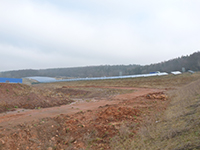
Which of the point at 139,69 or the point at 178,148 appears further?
the point at 139,69

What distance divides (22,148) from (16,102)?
1102 centimetres

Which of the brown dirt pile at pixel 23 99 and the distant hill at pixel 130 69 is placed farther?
the distant hill at pixel 130 69

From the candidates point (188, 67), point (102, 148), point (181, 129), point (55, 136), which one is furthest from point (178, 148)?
point (188, 67)

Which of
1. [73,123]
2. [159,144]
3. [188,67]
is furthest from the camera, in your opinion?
[188,67]

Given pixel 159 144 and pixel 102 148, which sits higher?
pixel 159 144

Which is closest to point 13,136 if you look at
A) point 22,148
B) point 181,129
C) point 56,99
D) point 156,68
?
point 22,148

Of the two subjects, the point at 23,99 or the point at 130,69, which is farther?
the point at 130,69

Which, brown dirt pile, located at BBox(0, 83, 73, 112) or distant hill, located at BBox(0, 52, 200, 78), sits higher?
distant hill, located at BBox(0, 52, 200, 78)

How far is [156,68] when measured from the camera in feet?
309

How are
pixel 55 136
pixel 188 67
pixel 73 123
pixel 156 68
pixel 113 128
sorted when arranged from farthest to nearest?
pixel 156 68
pixel 188 67
pixel 73 123
pixel 113 128
pixel 55 136

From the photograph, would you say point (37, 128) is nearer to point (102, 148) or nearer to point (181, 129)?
point (102, 148)

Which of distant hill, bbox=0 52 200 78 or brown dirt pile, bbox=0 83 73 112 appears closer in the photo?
brown dirt pile, bbox=0 83 73 112

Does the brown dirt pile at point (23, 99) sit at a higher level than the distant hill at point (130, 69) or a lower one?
lower

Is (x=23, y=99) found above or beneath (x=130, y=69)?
beneath
